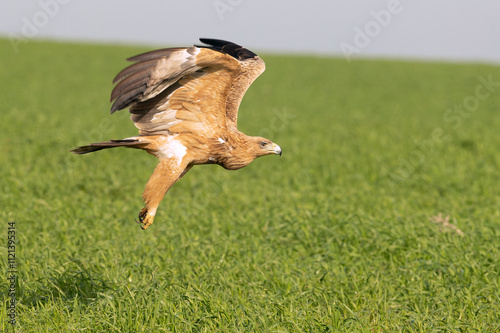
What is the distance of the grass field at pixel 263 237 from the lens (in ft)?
15.8

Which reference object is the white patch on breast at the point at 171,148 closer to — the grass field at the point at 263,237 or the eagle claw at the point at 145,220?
the eagle claw at the point at 145,220

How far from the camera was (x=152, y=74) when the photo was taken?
12.3ft

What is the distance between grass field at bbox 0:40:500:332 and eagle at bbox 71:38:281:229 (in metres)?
1.54

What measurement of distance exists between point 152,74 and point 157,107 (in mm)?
383

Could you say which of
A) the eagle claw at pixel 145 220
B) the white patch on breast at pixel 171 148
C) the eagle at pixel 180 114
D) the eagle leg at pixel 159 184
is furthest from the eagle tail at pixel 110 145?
the eagle claw at pixel 145 220

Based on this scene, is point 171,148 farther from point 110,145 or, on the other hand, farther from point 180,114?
point 110,145

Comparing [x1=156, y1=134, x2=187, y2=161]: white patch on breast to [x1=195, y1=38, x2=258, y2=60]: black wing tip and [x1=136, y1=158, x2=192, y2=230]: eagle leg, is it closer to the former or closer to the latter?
[x1=136, y1=158, x2=192, y2=230]: eagle leg

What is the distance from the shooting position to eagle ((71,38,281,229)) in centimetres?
367

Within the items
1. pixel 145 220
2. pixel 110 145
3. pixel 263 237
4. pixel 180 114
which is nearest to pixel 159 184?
pixel 145 220

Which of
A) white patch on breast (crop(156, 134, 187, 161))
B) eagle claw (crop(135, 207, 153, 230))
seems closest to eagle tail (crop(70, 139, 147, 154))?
white patch on breast (crop(156, 134, 187, 161))

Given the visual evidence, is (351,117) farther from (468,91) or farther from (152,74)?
(152,74)

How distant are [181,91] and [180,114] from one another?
17 cm

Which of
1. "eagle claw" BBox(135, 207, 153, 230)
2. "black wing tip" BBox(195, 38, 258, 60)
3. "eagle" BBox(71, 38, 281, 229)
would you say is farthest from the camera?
"black wing tip" BBox(195, 38, 258, 60)

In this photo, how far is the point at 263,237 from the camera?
23.0 feet
